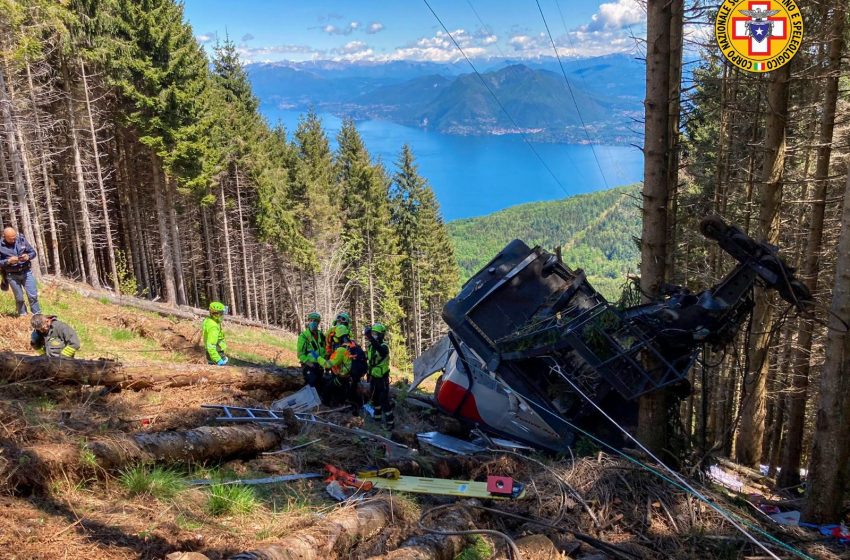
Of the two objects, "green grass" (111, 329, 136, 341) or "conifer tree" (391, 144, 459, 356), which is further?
"conifer tree" (391, 144, 459, 356)

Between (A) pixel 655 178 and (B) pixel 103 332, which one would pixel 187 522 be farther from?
(B) pixel 103 332

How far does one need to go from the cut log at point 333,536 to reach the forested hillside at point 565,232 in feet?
381

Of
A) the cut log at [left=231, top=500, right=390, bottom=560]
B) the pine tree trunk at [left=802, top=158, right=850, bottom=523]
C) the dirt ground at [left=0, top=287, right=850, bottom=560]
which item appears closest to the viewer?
the cut log at [left=231, top=500, right=390, bottom=560]

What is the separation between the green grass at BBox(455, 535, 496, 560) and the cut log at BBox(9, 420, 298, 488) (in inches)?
113

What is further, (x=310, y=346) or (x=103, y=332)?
(x=103, y=332)

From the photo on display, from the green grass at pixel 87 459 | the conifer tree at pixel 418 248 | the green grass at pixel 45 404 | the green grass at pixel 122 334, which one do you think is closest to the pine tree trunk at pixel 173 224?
the green grass at pixel 122 334

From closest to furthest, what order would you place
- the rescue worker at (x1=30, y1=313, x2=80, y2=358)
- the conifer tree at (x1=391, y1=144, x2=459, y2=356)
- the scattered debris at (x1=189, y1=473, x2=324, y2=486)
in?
the scattered debris at (x1=189, y1=473, x2=324, y2=486), the rescue worker at (x1=30, y1=313, x2=80, y2=358), the conifer tree at (x1=391, y1=144, x2=459, y2=356)

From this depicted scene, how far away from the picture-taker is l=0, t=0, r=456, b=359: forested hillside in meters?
24.0

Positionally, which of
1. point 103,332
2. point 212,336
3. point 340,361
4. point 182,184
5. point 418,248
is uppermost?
point 182,184

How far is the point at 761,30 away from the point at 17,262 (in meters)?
14.5

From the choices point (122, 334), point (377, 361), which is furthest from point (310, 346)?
point (122, 334)

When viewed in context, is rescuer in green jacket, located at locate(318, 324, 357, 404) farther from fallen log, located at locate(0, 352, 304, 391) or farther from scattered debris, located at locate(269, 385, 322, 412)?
fallen log, located at locate(0, 352, 304, 391)

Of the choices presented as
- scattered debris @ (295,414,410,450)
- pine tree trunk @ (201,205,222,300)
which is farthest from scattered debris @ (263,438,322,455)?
pine tree trunk @ (201,205,222,300)

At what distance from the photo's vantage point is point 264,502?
194 inches
